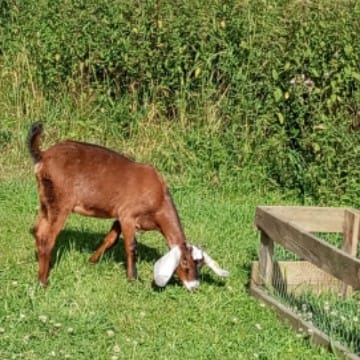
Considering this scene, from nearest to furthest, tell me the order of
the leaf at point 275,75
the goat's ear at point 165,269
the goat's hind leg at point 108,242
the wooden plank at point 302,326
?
the wooden plank at point 302,326 → the goat's ear at point 165,269 → the goat's hind leg at point 108,242 → the leaf at point 275,75

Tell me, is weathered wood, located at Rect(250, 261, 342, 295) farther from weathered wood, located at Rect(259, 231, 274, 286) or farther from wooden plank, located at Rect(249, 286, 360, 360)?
wooden plank, located at Rect(249, 286, 360, 360)

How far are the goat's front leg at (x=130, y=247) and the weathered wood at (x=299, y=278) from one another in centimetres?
87

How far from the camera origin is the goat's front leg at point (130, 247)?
6.81 meters

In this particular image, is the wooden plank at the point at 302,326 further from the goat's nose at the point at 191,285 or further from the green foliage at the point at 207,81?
the green foliage at the point at 207,81

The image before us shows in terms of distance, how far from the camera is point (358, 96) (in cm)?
947

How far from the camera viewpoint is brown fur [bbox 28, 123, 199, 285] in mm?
6629

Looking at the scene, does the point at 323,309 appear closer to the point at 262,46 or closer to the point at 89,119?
the point at 262,46

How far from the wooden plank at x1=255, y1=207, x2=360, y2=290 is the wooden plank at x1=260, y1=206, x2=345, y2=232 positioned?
301 millimetres

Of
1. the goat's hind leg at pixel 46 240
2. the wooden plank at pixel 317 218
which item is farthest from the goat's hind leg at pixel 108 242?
the wooden plank at pixel 317 218

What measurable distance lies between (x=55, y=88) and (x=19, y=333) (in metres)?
5.87

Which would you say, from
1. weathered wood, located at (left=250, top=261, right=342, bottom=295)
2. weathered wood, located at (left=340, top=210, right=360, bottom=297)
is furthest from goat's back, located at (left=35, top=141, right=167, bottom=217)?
weathered wood, located at (left=340, top=210, right=360, bottom=297)

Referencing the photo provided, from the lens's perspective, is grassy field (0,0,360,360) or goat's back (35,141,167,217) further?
grassy field (0,0,360,360)

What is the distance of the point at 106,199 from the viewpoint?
22.4 feet

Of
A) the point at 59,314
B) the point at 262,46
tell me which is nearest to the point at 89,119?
the point at 262,46
